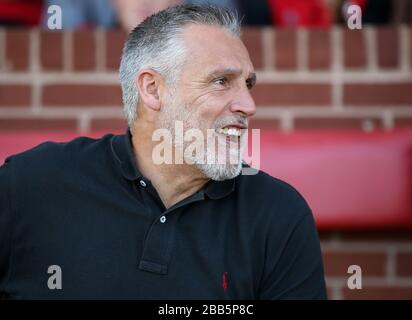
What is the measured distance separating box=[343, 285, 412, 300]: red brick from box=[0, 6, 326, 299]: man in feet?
3.22

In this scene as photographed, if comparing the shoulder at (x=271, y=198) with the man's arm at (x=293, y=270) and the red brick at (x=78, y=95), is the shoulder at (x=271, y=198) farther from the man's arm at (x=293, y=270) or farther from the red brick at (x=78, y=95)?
the red brick at (x=78, y=95)

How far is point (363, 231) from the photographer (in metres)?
3.33

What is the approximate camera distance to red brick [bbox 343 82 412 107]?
3434 mm

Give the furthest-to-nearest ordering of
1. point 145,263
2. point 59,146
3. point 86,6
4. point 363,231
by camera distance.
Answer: point 86,6 → point 363,231 → point 59,146 → point 145,263

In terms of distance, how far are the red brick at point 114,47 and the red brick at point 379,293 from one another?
1.10 m

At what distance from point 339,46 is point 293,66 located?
0.17 m

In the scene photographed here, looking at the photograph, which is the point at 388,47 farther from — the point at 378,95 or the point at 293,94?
the point at 293,94

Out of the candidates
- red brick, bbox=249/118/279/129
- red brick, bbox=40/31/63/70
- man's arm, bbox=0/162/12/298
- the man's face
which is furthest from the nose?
red brick, bbox=40/31/63/70

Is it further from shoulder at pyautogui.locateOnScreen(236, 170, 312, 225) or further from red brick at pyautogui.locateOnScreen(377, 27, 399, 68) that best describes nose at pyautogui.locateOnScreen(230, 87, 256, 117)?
red brick at pyautogui.locateOnScreen(377, 27, 399, 68)

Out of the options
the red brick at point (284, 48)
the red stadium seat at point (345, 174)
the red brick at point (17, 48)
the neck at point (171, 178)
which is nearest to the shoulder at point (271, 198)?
the neck at point (171, 178)

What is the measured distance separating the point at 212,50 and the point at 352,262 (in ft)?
3.85

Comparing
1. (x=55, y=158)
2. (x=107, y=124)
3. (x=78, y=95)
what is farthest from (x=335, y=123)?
(x=55, y=158)

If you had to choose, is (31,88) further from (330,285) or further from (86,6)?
(330,285)

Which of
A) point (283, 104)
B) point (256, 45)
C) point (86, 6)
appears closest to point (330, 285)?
point (283, 104)
